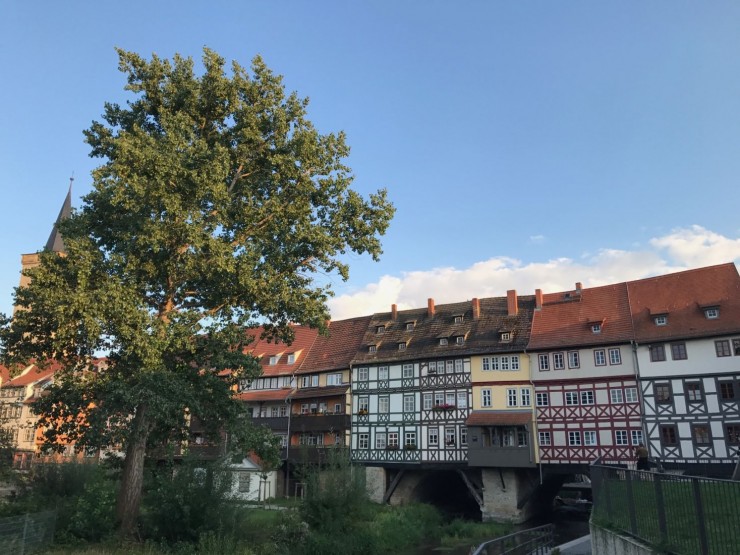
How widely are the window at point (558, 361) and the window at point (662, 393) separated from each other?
4629mm

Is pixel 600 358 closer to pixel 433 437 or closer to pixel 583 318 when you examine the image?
pixel 583 318

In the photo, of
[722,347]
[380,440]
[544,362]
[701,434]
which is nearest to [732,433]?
[701,434]

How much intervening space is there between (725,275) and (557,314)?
28.2 ft

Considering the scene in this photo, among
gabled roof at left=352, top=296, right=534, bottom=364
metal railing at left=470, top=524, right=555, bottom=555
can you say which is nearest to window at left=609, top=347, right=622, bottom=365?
gabled roof at left=352, top=296, right=534, bottom=364

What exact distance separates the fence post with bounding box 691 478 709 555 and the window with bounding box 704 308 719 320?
81.9 ft

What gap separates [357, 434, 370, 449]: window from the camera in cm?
3553

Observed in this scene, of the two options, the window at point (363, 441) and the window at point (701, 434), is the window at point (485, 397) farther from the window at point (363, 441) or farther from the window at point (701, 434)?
the window at point (701, 434)

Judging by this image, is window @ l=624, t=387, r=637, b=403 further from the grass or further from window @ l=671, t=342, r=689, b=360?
the grass

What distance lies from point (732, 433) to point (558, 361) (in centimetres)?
841

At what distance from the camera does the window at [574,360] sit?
1226 inches

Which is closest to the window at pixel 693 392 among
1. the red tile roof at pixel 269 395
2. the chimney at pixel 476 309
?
the chimney at pixel 476 309

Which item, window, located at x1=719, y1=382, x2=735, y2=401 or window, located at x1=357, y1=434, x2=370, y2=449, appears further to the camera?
window, located at x1=357, y1=434, x2=370, y2=449

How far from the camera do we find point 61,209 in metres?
58.5

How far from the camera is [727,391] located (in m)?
27.2
